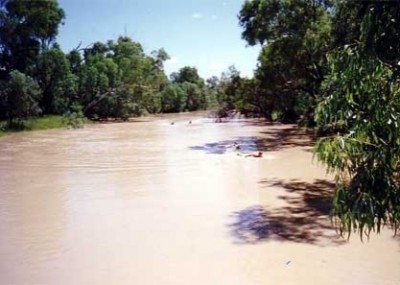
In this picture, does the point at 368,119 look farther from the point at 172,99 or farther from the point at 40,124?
the point at 172,99

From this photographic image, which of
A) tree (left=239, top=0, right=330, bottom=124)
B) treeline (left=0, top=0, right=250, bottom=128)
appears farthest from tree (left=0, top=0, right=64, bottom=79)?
tree (left=239, top=0, right=330, bottom=124)

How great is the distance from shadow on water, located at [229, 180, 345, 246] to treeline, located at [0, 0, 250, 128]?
22532mm

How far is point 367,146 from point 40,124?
2994 cm

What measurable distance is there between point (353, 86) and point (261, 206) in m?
5.87

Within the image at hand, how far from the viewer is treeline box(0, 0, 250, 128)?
27.9m

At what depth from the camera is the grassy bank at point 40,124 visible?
2661cm

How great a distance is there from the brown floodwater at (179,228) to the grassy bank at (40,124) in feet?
47.4

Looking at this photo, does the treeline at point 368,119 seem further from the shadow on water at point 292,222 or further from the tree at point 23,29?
the tree at point 23,29

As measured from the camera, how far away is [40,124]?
2978 centimetres

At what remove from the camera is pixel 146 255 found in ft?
18.3

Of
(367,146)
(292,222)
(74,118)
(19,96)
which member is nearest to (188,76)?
(74,118)

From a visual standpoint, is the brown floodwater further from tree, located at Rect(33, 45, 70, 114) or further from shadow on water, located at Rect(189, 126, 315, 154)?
tree, located at Rect(33, 45, 70, 114)

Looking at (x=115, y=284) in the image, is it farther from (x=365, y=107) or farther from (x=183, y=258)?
(x=365, y=107)

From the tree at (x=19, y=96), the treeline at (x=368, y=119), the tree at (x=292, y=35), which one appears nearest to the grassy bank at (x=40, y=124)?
the tree at (x=19, y=96)
